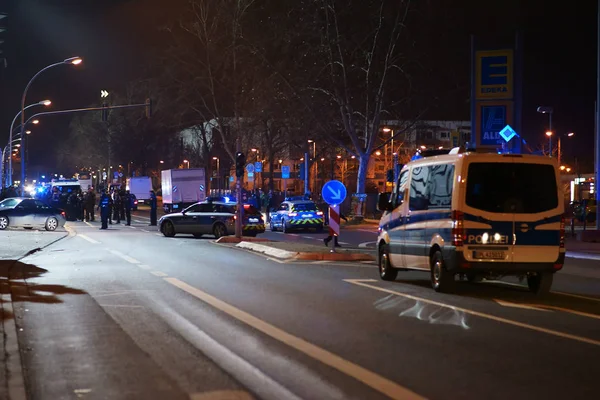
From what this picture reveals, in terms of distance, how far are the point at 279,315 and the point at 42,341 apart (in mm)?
3299

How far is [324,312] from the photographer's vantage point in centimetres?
1152

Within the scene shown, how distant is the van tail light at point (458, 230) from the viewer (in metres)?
13.0

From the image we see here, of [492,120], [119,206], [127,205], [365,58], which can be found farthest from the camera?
[119,206]

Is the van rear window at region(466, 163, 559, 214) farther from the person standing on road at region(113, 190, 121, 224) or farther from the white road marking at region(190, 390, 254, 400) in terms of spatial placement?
the person standing on road at region(113, 190, 121, 224)

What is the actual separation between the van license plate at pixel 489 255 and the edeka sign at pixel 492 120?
1532cm

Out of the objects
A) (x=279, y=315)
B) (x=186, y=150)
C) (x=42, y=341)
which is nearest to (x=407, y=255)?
(x=279, y=315)

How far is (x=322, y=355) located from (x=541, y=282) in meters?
6.56

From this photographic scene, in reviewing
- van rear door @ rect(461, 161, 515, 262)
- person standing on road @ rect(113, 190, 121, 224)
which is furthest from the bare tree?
van rear door @ rect(461, 161, 515, 262)

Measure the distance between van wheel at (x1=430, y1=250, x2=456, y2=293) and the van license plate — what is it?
0.70 m

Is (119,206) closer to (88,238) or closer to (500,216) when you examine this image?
(88,238)

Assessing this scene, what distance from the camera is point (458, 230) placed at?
1300 centimetres

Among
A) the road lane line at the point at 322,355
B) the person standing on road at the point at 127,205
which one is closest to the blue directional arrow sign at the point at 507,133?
the road lane line at the point at 322,355

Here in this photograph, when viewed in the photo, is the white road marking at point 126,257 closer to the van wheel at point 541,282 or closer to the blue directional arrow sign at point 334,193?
the blue directional arrow sign at point 334,193

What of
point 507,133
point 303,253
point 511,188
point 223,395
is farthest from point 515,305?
point 507,133
